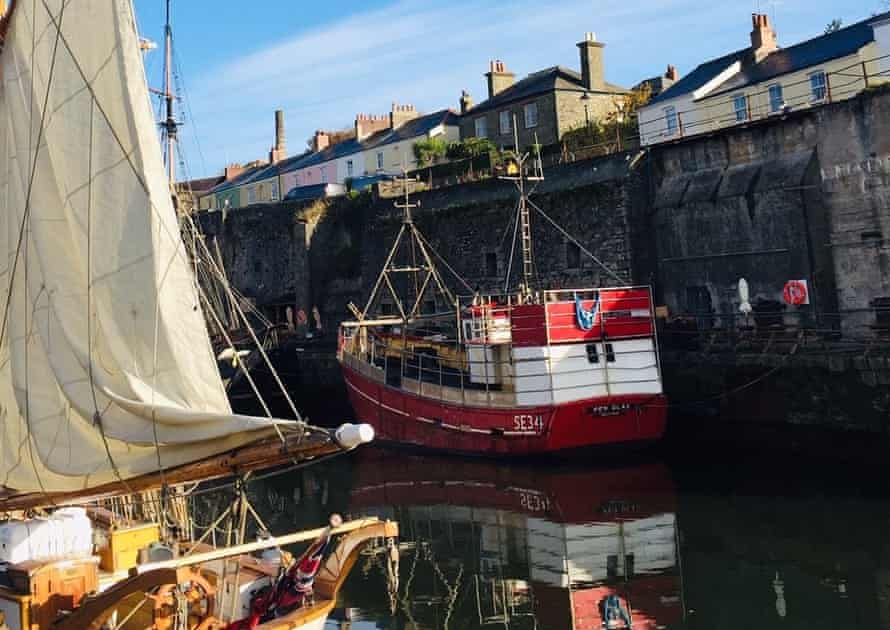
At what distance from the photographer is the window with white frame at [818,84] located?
2978 centimetres

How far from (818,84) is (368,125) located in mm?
30609

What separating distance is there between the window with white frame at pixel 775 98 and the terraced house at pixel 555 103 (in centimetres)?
1081

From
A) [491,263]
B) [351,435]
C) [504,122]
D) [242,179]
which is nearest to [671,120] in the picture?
[491,263]

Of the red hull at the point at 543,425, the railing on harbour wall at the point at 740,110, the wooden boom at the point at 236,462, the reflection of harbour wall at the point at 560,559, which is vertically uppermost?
the railing on harbour wall at the point at 740,110

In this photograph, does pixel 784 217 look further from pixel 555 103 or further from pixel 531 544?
pixel 555 103

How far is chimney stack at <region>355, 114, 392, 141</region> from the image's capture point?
5542 centimetres

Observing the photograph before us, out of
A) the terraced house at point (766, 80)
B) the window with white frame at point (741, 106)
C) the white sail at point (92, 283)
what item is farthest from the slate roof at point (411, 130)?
the white sail at point (92, 283)

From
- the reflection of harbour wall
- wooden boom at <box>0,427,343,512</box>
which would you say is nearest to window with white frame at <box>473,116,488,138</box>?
the reflection of harbour wall

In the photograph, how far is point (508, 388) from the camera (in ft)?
78.7

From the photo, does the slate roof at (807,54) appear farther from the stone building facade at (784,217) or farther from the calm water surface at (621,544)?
the calm water surface at (621,544)

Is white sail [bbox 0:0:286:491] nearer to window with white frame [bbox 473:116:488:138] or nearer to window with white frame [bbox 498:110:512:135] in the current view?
window with white frame [bbox 498:110:512:135]

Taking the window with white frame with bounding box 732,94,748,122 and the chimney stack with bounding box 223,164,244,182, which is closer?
the window with white frame with bounding box 732,94,748,122

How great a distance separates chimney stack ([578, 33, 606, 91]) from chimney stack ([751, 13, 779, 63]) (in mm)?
9436

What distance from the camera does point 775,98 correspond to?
31281mm
